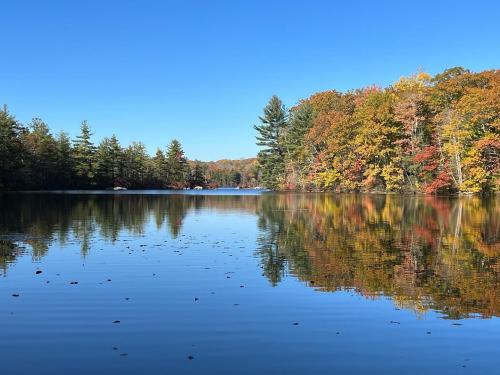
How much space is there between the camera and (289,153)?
308 feet

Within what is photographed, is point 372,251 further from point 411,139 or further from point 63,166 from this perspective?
point 63,166

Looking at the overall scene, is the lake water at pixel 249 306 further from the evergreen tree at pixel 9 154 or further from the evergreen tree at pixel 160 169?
the evergreen tree at pixel 160 169

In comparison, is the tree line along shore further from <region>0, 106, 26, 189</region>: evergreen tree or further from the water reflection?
the water reflection

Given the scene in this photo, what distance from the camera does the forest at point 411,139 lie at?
55406mm

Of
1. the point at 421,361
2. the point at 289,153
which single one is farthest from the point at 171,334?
the point at 289,153

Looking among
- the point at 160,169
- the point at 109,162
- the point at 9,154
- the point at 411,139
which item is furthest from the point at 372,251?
the point at 160,169

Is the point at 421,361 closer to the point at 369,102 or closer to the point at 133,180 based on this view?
the point at 369,102

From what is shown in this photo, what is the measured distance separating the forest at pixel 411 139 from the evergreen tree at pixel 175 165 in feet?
176

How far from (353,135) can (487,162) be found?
22.2 meters

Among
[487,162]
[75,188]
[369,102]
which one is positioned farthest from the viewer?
[75,188]

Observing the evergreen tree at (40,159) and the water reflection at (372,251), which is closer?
the water reflection at (372,251)

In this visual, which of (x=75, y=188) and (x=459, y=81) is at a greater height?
(x=459, y=81)

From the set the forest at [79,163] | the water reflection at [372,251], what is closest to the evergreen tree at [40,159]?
the forest at [79,163]

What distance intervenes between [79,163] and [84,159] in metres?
1.72
